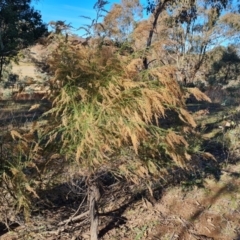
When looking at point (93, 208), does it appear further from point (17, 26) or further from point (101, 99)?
point (17, 26)

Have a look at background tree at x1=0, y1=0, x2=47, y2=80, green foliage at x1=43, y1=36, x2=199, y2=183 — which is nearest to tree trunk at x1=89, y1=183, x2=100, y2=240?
green foliage at x1=43, y1=36, x2=199, y2=183

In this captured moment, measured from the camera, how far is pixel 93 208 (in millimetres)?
3600

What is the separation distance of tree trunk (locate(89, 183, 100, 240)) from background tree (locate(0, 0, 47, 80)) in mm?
7399

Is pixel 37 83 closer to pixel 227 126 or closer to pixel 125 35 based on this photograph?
pixel 125 35

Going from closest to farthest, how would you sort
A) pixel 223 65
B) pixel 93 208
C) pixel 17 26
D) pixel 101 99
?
pixel 101 99 → pixel 93 208 → pixel 17 26 → pixel 223 65

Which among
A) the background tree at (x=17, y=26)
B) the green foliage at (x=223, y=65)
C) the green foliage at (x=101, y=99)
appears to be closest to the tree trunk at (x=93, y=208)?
the green foliage at (x=101, y=99)

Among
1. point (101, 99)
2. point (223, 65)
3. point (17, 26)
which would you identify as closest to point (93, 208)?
point (101, 99)

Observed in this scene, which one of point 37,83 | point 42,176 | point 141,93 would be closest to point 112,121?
point 141,93

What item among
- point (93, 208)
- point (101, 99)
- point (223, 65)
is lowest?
point (93, 208)

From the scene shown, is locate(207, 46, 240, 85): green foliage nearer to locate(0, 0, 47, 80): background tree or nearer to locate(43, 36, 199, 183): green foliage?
locate(0, 0, 47, 80): background tree

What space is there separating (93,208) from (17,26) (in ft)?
30.3

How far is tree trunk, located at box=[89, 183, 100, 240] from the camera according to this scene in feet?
11.6

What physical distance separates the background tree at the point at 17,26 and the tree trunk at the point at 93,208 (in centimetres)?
740

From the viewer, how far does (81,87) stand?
2992 millimetres
